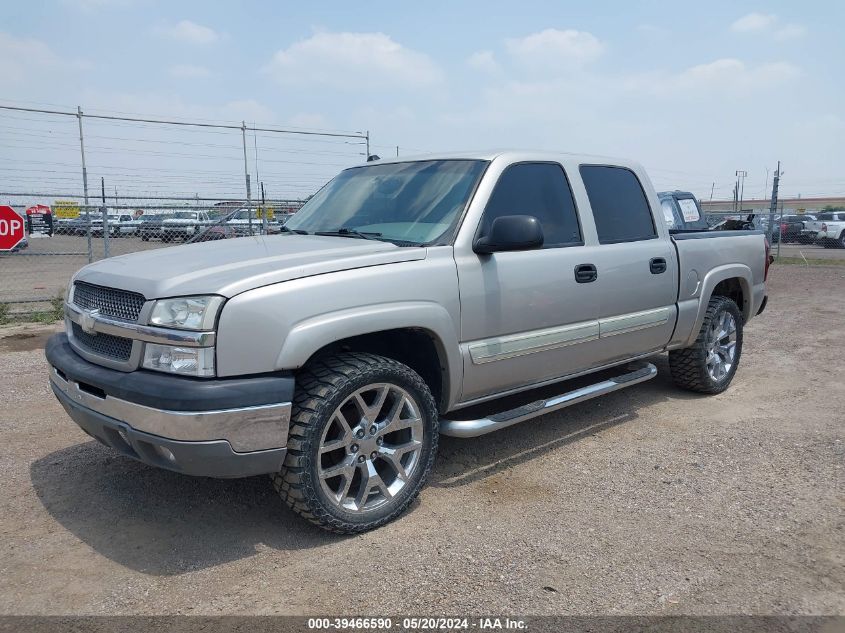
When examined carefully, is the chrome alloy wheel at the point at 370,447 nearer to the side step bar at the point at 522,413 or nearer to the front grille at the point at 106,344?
the side step bar at the point at 522,413

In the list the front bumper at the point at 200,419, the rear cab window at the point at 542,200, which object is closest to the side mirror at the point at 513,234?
the rear cab window at the point at 542,200

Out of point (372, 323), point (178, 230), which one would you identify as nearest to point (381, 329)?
point (372, 323)

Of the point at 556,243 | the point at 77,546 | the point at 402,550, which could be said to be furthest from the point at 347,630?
the point at 556,243

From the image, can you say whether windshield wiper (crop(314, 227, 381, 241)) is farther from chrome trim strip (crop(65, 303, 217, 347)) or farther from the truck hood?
chrome trim strip (crop(65, 303, 217, 347))

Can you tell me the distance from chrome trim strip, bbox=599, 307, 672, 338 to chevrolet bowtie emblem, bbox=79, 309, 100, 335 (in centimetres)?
291

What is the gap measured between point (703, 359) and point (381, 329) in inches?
132

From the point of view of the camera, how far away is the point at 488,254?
12.3 ft

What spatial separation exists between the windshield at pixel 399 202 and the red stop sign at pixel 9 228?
22.0ft

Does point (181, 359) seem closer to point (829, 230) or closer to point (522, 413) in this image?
point (522, 413)

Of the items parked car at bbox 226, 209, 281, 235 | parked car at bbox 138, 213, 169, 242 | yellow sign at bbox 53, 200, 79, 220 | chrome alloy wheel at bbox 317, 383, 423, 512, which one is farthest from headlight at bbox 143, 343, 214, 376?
parked car at bbox 138, 213, 169, 242

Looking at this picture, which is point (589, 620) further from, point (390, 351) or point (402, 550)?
point (390, 351)

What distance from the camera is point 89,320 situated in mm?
3299

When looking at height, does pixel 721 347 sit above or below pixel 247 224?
below

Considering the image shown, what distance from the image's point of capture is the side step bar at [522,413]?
3.74 m
